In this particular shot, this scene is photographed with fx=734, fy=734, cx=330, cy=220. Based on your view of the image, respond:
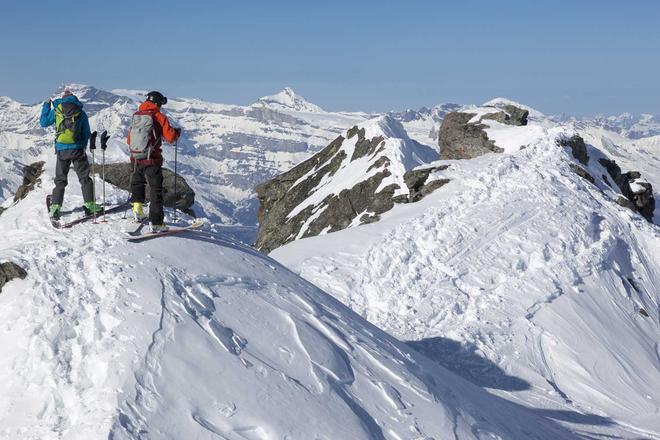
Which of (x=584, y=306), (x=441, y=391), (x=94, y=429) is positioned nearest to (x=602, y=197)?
(x=584, y=306)

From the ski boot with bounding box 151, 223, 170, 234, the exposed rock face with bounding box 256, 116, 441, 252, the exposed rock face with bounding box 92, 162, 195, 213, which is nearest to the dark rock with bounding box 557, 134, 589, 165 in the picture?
the exposed rock face with bounding box 256, 116, 441, 252

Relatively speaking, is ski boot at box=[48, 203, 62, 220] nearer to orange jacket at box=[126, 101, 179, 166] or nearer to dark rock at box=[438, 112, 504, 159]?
orange jacket at box=[126, 101, 179, 166]

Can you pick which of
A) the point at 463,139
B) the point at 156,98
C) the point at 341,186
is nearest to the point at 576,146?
the point at 463,139

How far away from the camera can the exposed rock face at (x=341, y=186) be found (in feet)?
145

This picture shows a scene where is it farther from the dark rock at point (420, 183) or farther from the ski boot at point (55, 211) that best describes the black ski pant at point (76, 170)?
the dark rock at point (420, 183)

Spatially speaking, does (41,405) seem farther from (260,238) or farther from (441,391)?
(260,238)

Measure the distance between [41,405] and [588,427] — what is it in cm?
1322

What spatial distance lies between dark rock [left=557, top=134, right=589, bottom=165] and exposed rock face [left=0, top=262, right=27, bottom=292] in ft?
101

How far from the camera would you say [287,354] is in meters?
12.4

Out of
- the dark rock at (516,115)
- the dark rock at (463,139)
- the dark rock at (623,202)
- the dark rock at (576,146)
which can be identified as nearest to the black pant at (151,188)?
the dark rock at (623,202)

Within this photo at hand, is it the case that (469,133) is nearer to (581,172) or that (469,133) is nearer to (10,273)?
(581,172)

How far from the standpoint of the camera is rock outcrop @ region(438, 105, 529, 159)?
1692 inches

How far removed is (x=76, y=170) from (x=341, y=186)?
34.2 m

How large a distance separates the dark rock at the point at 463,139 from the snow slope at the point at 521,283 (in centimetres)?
846
